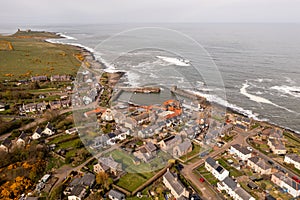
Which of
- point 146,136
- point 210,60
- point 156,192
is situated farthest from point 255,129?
point 210,60

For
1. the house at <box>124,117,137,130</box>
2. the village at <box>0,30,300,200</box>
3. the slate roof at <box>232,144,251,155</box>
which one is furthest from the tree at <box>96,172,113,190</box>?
the slate roof at <box>232,144,251,155</box>

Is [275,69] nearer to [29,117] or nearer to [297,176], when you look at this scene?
[297,176]

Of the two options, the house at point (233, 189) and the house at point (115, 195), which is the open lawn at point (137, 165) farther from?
the house at point (233, 189)

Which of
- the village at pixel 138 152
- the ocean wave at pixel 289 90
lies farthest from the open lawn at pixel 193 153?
the ocean wave at pixel 289 90

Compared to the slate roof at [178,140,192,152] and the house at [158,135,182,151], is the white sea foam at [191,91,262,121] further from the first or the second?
the house at [158,135,182,151]

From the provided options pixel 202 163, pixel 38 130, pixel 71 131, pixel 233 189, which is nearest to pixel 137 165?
pixel 202 163
